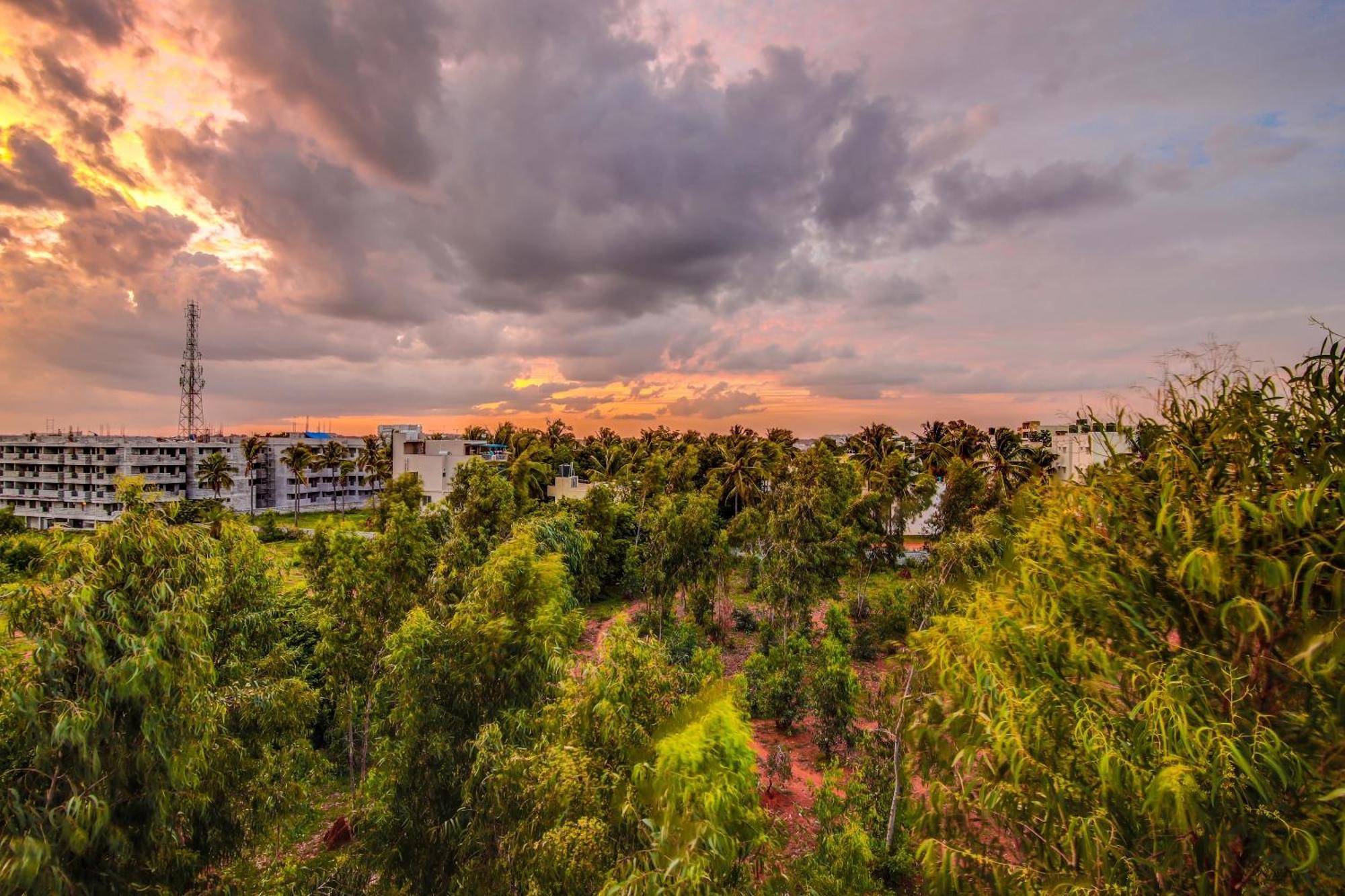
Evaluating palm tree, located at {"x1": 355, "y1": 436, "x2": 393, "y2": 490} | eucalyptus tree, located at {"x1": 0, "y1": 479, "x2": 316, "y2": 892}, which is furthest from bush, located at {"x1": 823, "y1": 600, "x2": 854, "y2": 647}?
palm tree, located at {"x1": 355, "y1": 436, "x2": 393, "y2": 490}

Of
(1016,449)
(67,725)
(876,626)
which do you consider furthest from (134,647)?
(1016,449)

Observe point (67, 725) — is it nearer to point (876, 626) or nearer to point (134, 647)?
point (134, 647)

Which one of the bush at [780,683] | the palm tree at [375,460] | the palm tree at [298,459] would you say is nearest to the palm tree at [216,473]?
the palm tree at [298,459]

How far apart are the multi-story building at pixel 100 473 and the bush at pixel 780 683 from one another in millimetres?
46464

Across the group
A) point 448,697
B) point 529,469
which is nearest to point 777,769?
point 448,697

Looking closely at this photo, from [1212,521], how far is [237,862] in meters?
9.35

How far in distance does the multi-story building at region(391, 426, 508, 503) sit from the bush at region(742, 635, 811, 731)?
25.9 metres

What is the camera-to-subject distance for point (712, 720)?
174 inches

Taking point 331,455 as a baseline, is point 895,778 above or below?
below

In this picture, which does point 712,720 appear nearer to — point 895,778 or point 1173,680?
point 1173,680

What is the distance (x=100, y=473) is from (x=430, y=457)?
40.9 metres

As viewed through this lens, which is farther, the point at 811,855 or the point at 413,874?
the point at 811,855

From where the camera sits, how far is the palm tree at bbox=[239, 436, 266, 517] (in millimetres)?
57656

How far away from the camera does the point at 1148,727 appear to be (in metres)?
3.21
